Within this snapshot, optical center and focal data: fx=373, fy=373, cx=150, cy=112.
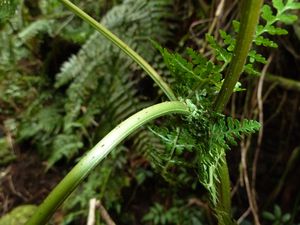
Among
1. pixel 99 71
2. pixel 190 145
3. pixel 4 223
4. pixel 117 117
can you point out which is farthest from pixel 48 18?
pixel 190 145

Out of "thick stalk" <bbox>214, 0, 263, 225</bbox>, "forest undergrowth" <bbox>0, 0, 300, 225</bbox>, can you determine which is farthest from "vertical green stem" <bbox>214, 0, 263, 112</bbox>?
"forest undergrowth" <bbox>0, 0, 300, 225</bbox>

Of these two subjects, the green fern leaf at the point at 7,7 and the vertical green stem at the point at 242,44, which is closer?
the vertical green stem at the point at 242,44

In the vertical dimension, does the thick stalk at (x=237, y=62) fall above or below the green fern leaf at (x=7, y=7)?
below

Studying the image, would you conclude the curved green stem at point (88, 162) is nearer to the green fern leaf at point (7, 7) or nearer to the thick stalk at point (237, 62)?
the thick stalk at point (237, 62)

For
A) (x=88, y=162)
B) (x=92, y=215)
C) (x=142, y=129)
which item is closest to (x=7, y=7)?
(x=88, y=162)

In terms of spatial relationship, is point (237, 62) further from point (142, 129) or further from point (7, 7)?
point (142, 129)

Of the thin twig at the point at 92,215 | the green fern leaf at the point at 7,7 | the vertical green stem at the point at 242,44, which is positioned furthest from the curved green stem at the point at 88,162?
the thin twig at the point at 92,215

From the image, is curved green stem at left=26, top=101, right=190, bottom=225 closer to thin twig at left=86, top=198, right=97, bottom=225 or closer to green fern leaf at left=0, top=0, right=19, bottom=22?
green fern leaf at left=0, top=0, right=19, bottom=22
